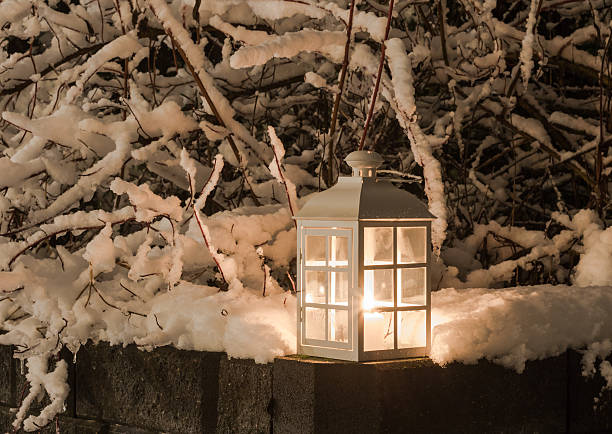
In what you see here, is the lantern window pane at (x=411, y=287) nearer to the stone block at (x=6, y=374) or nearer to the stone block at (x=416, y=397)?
the stone block at (x=416, y=397)

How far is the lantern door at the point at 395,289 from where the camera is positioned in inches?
109

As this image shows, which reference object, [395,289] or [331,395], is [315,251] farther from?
[331,395]

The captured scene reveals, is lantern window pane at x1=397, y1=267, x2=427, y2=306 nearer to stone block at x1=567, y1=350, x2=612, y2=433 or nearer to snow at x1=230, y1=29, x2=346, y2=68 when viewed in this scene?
stone block at x1=567, y1=350, x2=612, y2=433

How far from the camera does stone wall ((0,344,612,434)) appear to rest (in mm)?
2723

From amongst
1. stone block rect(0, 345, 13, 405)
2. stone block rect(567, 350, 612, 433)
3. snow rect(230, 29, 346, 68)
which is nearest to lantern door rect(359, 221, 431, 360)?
stone block rect(567, 350, 612, 433)

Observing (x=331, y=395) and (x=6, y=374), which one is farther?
(x=6, y=374)

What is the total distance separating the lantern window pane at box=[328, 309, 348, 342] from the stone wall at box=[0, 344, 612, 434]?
9 centimetres

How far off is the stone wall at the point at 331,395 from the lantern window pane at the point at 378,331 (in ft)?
0.18

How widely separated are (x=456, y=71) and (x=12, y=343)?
74.3 inches

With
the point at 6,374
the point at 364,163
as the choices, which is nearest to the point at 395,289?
the point at 364,163

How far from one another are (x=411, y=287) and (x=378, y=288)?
0.36ft

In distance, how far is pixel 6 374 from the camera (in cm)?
372

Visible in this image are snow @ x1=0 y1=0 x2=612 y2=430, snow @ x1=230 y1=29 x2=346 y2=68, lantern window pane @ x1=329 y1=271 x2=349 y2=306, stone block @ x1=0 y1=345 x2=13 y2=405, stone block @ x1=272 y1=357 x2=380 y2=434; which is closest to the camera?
stone block @ x1=272 y1=357 x2=380 y2=434

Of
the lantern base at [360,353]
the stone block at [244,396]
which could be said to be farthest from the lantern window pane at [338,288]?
the stone block at [244,396]
